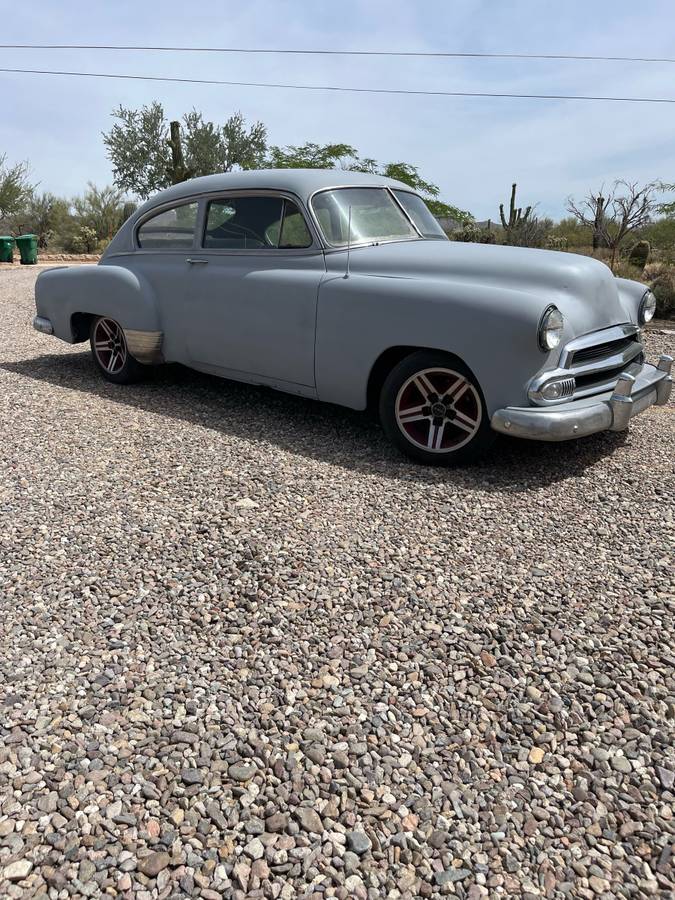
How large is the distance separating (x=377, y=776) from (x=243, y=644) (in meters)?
0.76

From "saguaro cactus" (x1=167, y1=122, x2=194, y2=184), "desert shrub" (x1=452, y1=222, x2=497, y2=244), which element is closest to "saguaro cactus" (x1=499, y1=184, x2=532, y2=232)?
"desert shrub" (x1=452, y1=222, x2=497, y2=244)

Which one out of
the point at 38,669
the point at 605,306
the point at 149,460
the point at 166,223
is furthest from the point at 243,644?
the point at 166,223

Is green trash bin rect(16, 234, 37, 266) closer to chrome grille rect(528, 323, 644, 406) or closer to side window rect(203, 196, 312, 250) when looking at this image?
side window rect(203, 196, 312, 250)

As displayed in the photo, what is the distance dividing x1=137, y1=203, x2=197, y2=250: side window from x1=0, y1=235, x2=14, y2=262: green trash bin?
18.3 m

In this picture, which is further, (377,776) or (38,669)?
(38,669)

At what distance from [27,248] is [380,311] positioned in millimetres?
20257

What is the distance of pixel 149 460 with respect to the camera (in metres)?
4.30

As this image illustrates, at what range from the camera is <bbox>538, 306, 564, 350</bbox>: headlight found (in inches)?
145

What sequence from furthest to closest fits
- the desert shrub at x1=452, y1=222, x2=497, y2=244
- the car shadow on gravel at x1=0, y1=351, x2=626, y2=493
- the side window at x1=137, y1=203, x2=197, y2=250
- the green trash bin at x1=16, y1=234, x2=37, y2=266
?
1. the desert shrub at x1=452, y1=222, x2=497, y2=244
2. the green trash bin at x1=16, y1=234, x2=37, y2=266
3. the side window at x1=137, y1=203, x2=197, y2=250
4. the car shadow on gravel at x1=0, y1=351, x2=626, y2=493

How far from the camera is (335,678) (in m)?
2.38

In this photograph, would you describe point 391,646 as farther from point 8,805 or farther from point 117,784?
point 8,805

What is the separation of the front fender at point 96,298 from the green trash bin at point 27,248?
16583mm

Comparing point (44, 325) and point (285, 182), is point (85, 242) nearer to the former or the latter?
point (44, 325)

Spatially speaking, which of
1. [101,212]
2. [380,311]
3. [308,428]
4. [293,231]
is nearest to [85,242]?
[101,212]
